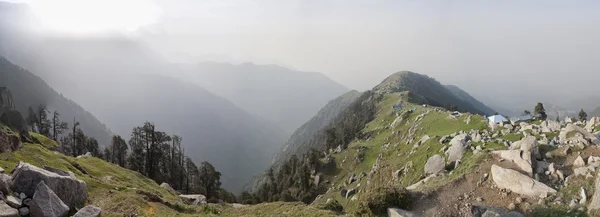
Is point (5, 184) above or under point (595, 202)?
above

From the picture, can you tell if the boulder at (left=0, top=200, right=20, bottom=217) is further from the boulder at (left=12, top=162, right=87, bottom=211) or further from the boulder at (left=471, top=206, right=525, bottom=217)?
the boulder at (left=471, top=206, right=525, bottom=217)

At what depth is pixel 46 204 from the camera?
24.7m

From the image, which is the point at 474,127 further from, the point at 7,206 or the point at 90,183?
the point at 7,206

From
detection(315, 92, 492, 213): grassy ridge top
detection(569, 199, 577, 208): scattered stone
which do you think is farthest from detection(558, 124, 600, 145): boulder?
detection(569, 199, 577, 208): scattered stone

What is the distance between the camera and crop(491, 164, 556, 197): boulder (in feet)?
114

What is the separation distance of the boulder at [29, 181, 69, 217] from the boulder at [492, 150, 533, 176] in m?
45.4

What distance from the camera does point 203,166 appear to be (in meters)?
102

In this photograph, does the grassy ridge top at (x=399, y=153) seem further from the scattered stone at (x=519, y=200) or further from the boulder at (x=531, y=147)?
the scattered stone at (x=519, y=200)

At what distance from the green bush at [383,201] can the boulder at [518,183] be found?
10879 millimetres

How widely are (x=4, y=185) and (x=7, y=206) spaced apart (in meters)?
2.56

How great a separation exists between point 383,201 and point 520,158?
57.5 feet

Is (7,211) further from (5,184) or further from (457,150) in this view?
(457,150)

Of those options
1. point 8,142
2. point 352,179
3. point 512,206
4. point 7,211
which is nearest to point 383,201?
point 512,206

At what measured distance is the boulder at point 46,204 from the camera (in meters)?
24.2
